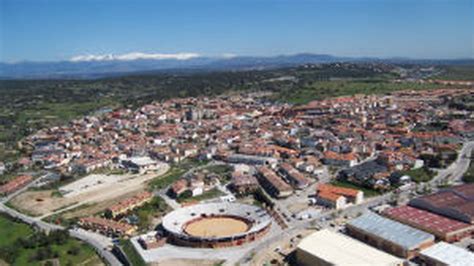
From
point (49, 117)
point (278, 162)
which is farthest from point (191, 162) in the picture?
point (49, 117)

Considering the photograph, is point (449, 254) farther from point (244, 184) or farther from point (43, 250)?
point (43, 250)

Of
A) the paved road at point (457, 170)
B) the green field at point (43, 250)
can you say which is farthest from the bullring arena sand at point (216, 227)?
the paved road at point (457, 170)

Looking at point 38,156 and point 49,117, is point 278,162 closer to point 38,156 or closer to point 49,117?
point 38,156

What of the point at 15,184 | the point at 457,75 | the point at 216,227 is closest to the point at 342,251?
the point at 216,227

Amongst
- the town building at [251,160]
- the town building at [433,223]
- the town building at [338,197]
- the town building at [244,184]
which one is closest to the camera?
the town building at [433,223]

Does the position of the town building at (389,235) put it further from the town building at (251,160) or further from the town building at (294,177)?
the town building at (251,160)

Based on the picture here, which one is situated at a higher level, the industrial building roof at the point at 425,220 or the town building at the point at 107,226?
the industrial building roof at the point at 425,220

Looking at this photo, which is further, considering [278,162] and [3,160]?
[3,160]

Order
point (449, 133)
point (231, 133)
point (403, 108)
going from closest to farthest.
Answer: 1. point (449, 133)
2. point (231, 133)
3. point (403, 108)
